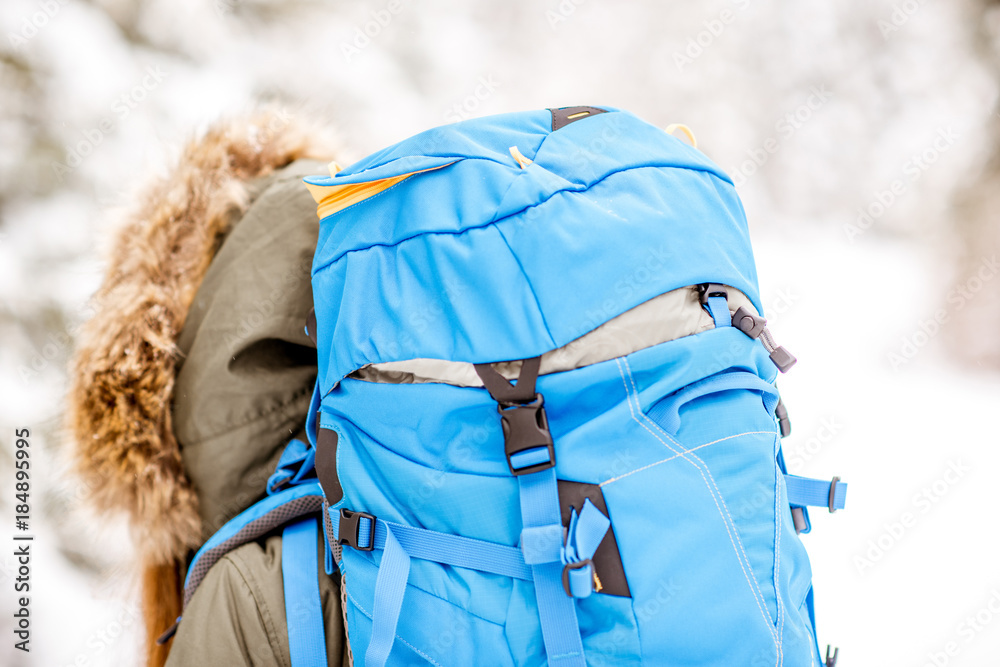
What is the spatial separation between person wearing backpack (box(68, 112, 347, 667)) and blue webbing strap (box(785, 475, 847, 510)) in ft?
1.81

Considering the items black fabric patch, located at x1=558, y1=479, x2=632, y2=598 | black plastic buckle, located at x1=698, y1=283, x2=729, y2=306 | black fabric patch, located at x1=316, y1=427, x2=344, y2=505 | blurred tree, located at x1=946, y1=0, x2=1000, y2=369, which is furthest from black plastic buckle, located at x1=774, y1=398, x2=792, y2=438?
blurred tree, located at x1=946, y1=0, x2=1000, y2=369

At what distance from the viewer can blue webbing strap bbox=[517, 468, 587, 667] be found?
50 cm

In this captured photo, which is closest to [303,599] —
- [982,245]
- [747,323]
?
[747,323]

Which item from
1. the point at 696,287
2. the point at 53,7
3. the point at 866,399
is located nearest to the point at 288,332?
the point at 696,287

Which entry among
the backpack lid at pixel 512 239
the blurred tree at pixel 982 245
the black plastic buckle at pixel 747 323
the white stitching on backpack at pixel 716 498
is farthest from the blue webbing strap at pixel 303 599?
the blurred tree at pixel 982 245

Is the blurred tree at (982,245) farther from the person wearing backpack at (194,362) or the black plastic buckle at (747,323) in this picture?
the person wearing backpack at (194,362)

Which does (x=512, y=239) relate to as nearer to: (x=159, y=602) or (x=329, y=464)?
(x=329, y=464)

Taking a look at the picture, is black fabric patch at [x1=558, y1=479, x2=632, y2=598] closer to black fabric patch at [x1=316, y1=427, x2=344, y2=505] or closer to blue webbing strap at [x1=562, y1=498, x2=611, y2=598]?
blue webbing strap at [x1=562, y1=498, x2=611, y2=598]

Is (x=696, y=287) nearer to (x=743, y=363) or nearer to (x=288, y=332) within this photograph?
(x=743, y=363)

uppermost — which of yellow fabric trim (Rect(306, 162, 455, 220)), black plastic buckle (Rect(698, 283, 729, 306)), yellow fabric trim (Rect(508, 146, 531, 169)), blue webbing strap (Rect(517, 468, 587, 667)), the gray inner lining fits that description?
yellow fabric trim (Rect(306, 162, 455, 220))

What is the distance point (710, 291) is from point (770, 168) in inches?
53.7

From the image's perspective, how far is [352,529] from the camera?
58 cm

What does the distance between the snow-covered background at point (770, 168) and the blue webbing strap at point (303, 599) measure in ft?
3.29

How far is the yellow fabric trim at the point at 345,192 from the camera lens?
61cm
